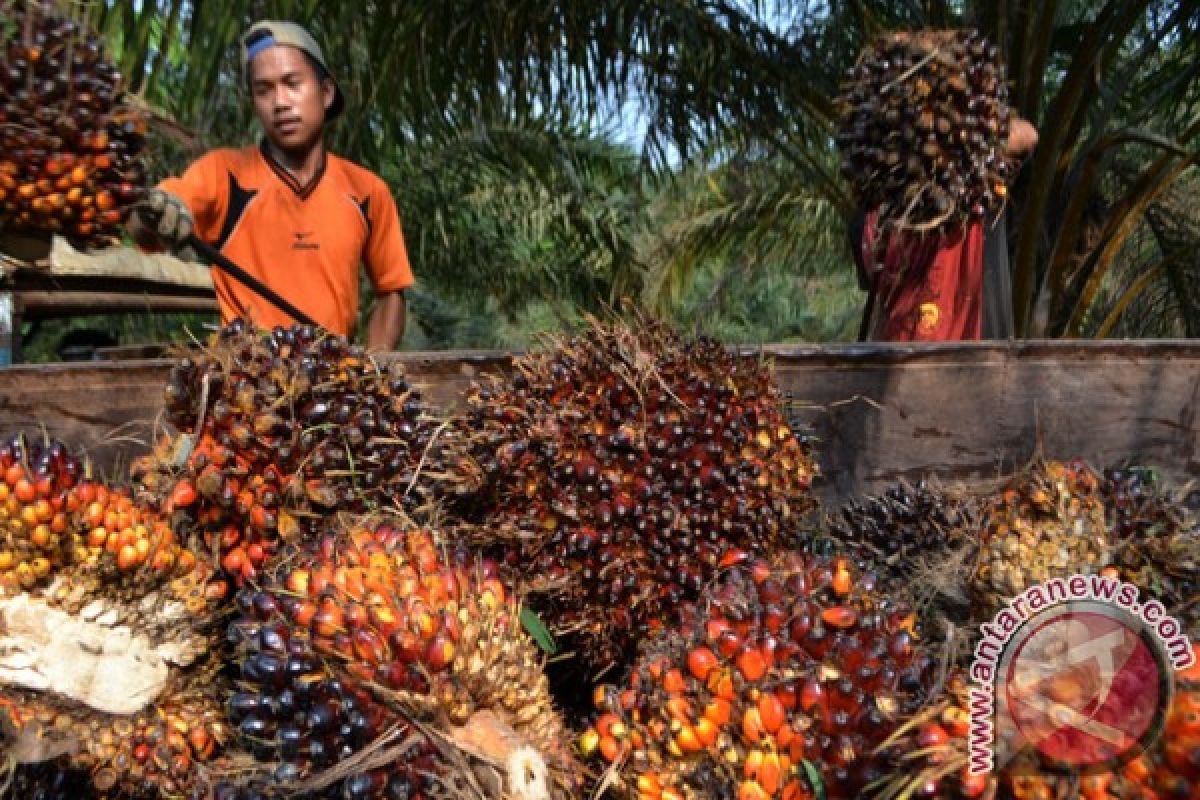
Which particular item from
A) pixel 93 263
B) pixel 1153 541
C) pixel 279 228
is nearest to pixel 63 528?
pixel 1153 541

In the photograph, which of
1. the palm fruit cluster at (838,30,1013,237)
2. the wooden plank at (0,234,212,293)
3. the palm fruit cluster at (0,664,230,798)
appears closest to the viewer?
the palm fruit cluster at (0,664,230,798)

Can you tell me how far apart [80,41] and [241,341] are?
58cm

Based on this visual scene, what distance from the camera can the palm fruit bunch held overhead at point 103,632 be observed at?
1114mm

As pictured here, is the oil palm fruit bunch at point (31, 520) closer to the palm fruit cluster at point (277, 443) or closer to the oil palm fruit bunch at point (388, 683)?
the palm fruit cluster at point (277, 443)

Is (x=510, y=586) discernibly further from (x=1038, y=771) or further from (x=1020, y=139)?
(x=1020, y=139)

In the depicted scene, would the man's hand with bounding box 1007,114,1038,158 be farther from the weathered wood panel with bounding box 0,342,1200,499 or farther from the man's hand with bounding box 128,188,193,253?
the man's hand with bounding box 128,188,193,253

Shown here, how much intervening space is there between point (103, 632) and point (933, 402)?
52.0 inches

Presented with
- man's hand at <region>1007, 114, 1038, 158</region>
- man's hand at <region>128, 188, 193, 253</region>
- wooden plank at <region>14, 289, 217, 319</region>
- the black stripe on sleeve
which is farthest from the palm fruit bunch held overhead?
wooden plank at <region>14, 289, 217, 319</region>

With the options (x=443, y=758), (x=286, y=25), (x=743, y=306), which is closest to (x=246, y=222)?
(x=286, y=25)

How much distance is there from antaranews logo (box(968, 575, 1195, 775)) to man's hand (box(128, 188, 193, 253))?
4.47 ft

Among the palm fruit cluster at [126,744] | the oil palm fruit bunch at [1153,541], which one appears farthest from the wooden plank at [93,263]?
the oil palm fruit bunch at [1153,541]

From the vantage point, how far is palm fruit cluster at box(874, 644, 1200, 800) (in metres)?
0.68

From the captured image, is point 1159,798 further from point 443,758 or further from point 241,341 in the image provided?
point 241,341

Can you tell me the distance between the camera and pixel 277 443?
4.02 ft
